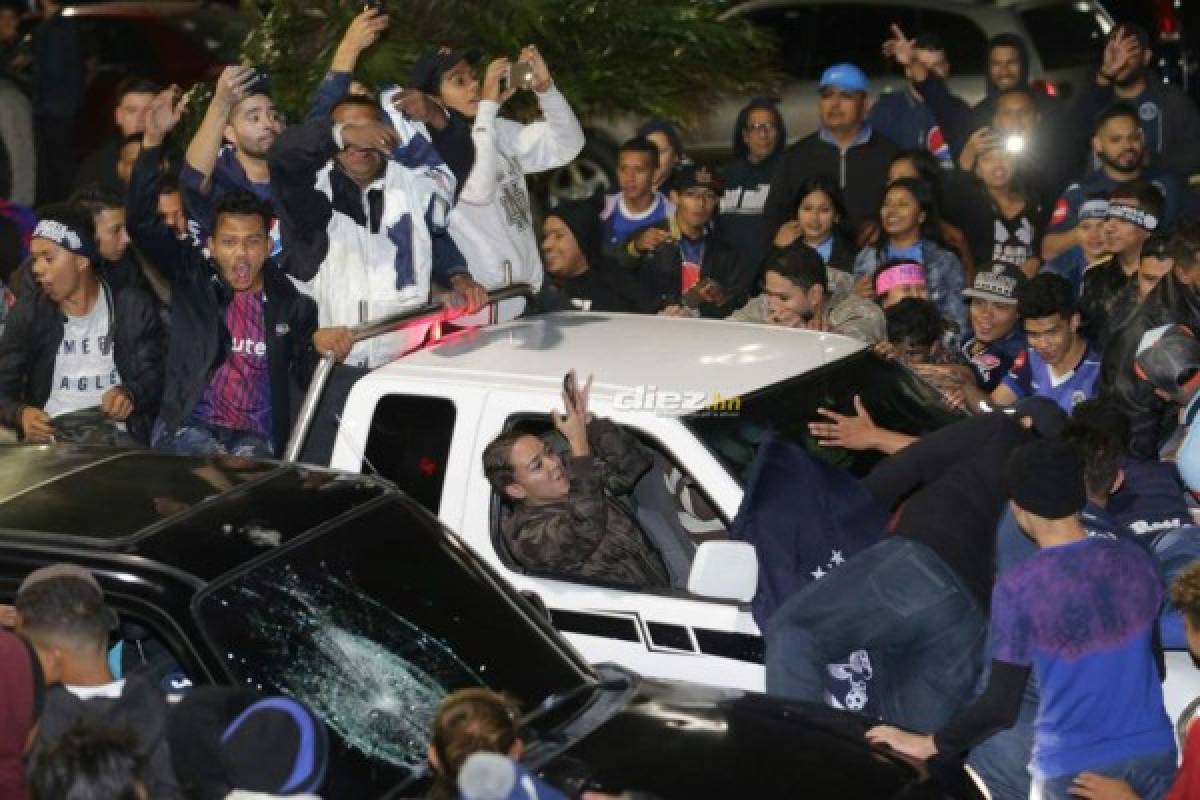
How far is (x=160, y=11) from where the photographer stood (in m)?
16.9

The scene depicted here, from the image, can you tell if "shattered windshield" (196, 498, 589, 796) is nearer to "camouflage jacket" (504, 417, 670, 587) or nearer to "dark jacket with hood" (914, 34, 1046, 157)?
"camouflage jacket" (504, 417, 670, 587)

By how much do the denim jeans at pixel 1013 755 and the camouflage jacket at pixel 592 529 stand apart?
1258mm

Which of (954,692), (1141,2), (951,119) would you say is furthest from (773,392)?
(1141,2)

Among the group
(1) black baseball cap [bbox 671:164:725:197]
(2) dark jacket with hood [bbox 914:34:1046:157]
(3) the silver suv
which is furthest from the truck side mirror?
(3) the silver suv

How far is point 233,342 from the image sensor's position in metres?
8.24

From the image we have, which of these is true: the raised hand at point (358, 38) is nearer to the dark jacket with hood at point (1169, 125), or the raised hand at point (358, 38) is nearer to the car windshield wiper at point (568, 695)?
the car windshield wiper at point (568, 695)

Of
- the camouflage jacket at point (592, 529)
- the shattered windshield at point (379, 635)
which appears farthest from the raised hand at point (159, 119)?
the shattered windshield at point (379, 635)

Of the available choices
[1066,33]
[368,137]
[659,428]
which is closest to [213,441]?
[368,137]

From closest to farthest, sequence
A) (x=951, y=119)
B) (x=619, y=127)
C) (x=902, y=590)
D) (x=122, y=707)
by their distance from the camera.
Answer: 1. (x=122, y=707)
2. (x=902, y=590)
3. (x=951, y=119)
4. (x=619, y=127)

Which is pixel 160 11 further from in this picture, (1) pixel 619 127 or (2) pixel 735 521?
(2) pixel 735 521

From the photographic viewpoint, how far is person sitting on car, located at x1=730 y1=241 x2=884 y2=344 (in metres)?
9.09

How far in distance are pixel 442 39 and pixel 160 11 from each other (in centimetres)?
652

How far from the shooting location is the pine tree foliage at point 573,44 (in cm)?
1084

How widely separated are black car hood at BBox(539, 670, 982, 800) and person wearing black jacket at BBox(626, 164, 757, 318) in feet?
15.7
